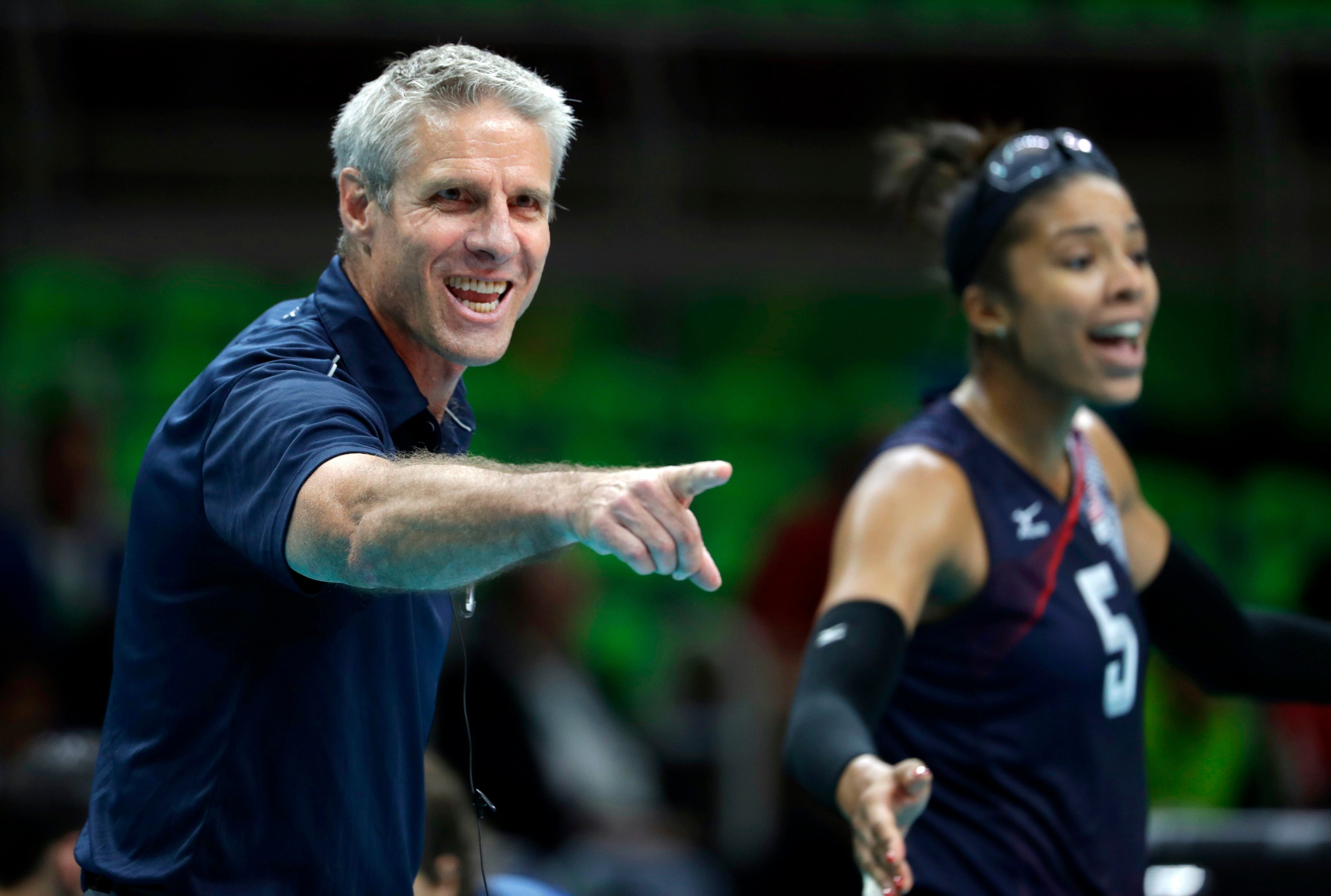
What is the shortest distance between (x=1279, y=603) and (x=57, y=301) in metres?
6.32

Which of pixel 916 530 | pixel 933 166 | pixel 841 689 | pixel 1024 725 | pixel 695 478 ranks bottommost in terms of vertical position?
pixel 1024 725

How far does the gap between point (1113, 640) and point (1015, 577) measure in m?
0.27

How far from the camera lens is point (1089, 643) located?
320 centimetres

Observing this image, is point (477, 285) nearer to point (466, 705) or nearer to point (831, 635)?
point (466, 705)

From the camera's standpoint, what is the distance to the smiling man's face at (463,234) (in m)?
2.27

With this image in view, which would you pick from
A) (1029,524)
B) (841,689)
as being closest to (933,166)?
(1029,524)

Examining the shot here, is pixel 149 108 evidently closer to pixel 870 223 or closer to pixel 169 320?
pixel 169 320

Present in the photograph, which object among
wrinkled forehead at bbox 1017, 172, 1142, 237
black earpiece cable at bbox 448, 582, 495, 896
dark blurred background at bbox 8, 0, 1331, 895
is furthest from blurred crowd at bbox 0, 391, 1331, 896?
black earpiece cable at bbox 448, 582, 495, 896

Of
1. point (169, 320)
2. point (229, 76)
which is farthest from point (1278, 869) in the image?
point (229, 76)

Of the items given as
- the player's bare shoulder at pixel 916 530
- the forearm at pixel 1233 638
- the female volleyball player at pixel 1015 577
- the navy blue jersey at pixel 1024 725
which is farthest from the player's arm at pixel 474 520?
the forearm at pixel 1233 638

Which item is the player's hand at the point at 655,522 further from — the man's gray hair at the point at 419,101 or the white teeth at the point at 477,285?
the man's gray hair at the point at 419,101

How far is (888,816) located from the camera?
2.40m

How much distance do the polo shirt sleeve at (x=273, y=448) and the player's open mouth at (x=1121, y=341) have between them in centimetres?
181

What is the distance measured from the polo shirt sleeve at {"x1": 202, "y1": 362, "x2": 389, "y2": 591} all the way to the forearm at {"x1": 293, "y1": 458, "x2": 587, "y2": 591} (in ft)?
0.23
